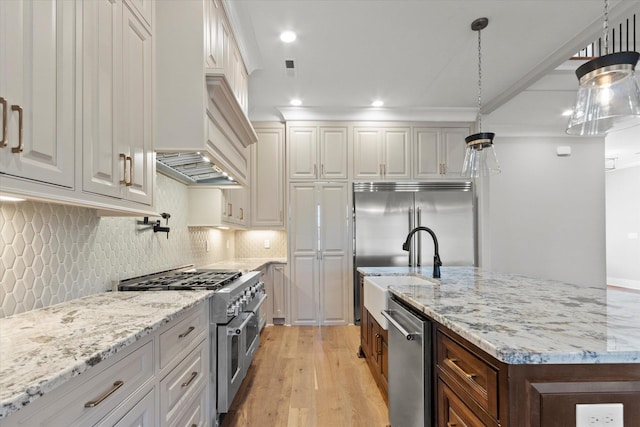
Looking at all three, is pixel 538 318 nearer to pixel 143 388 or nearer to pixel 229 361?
pixel 143 388

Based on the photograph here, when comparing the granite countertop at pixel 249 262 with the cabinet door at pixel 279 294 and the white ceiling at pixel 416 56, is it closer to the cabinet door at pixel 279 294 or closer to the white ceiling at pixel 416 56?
the cabinet door at pixel 279 294

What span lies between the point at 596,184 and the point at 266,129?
4.66 m

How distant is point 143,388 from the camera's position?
1175mm

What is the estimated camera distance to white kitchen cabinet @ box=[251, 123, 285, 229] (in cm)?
452

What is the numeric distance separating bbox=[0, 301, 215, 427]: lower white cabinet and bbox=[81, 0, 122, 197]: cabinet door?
0.62 meters

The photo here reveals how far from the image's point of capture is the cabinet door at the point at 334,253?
442cm

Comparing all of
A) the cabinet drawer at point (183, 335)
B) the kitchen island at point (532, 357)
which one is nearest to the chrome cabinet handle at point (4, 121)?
the cabinet drawer at point (183, 335)

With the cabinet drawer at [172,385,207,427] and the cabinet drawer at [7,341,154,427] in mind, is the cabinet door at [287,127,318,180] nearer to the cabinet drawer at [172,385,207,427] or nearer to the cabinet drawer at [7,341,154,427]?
the cabinet drawer at [172,385,207,427]

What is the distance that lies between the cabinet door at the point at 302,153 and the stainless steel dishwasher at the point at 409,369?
2773 millimetres

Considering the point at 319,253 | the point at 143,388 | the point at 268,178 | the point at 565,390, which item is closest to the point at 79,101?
the point at 143,388

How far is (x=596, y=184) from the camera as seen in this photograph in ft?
15.7

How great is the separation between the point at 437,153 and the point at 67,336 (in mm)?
4397

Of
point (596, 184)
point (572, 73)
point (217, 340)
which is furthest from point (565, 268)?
point (217, 340)

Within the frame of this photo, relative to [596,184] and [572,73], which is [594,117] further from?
[596,184]
